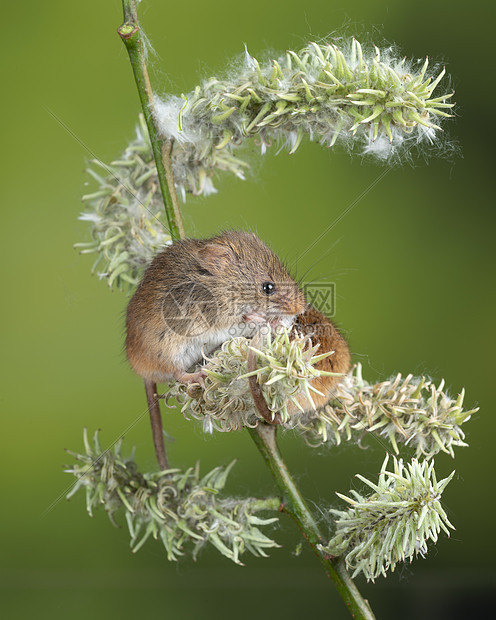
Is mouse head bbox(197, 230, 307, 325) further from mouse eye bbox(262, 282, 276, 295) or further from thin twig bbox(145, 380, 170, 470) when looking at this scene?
thin twig bbox(145, 380, 170, 470)

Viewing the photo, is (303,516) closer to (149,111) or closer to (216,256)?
(216,256)

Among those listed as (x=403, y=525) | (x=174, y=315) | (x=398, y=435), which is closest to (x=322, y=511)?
(x=398, y=435)

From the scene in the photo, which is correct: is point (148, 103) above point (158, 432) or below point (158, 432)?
above

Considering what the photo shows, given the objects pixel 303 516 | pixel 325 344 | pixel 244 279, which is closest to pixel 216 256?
pixel 244 279

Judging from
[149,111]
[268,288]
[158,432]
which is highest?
[149,111]

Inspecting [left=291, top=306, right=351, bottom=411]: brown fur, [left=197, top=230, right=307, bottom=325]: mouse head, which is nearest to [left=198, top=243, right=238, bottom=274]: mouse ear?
[left=197, top=230, right=307, bottom=325]: mouse head

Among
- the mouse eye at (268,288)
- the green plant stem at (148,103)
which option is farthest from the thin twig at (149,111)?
the mouse eye at (268,288)

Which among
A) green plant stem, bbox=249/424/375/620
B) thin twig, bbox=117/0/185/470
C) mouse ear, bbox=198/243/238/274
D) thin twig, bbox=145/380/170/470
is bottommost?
green plant stem, bbox=249/424/375/620
